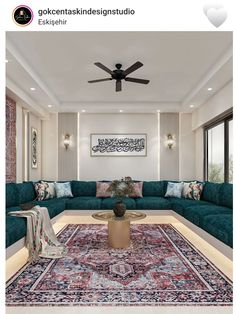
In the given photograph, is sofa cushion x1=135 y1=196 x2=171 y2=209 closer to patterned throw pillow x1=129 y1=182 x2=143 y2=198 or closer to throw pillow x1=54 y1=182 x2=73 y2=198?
patterned throw pillow x1=129 y1=182 x2=143 y2=198

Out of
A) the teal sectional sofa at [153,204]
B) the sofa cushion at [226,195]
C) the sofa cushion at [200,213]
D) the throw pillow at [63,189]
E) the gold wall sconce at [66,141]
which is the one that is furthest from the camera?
the gold wall sconce at [66,141]

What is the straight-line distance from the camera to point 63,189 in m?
5.65

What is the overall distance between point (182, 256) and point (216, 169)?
2.81 metres

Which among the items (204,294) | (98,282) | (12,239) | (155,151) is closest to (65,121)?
(155,151)

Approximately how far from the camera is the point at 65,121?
6.42m

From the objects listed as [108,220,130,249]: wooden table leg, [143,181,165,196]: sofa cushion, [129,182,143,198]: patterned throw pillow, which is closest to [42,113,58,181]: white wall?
[129,182,143,198]: patterned throw pillow

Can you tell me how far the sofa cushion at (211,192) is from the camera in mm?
4475

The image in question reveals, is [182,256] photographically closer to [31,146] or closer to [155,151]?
[155,151]

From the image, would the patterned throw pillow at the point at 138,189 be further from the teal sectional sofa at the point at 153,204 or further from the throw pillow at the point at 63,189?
the throw pillow at the point at 63,189

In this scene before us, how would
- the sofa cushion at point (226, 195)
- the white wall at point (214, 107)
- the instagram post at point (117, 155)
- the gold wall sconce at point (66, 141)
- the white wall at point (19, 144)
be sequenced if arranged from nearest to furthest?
1. the instagram post at point (117, 155)
2. the sofa cushion at point (226, 195)
3. the white wall at point (214, 107)
4. the white wall at point (19, 144)
5. the gold wall sconce at point (66, 141)

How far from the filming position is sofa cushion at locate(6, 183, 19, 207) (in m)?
4.07

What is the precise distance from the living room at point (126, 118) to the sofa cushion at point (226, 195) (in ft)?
0.05

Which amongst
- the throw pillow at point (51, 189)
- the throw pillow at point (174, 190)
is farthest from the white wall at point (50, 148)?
the throw pillow at point (174, 190)
